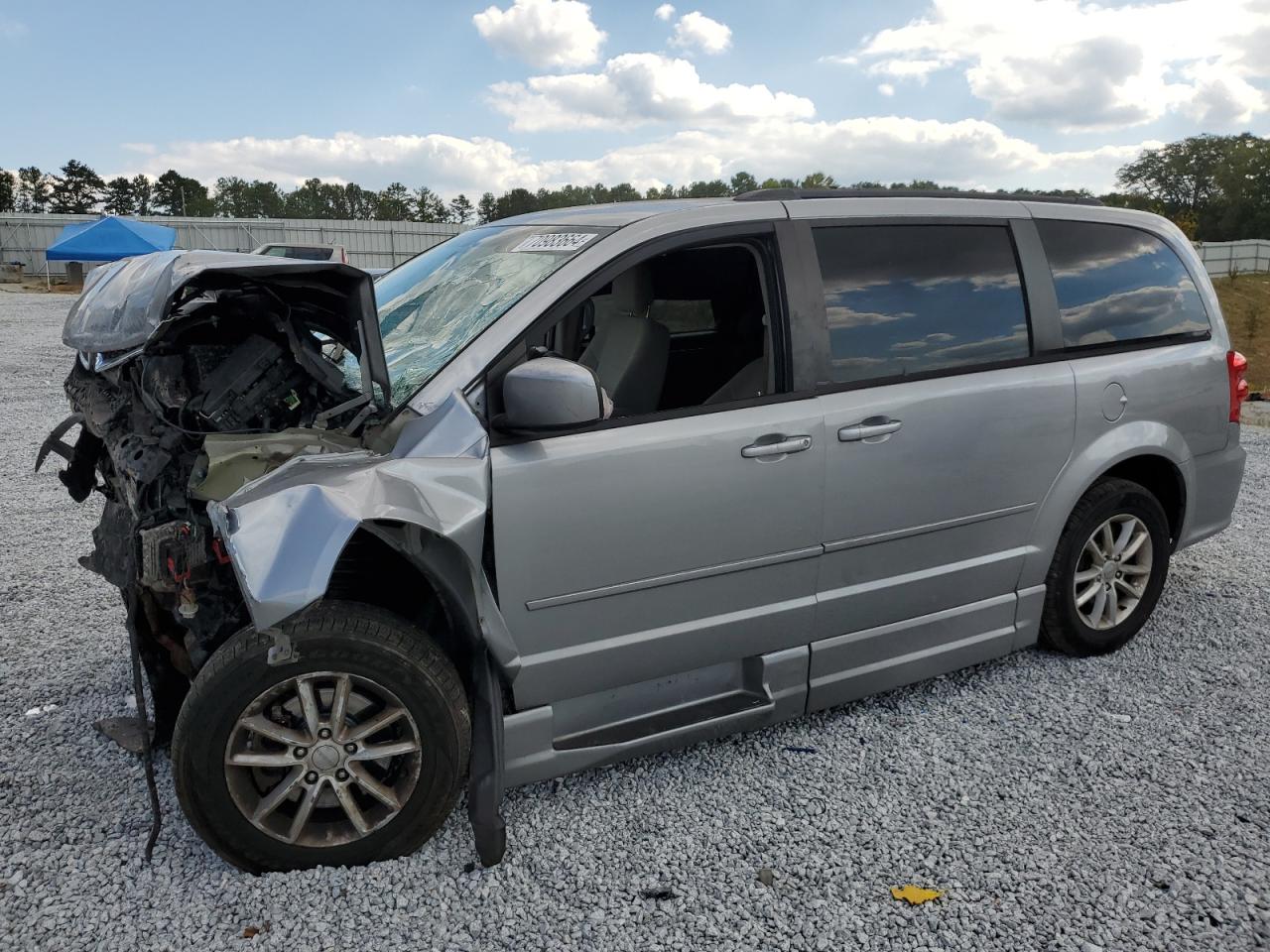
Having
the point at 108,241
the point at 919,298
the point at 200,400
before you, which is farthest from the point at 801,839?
the point at 108,241

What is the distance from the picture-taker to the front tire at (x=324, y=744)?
100 inches

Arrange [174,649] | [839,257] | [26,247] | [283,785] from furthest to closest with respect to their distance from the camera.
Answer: [26,247], [839,257], [174,649], [283,785]

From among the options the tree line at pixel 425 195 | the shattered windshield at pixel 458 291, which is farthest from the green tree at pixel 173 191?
the shattered windshield at pixel 458 291

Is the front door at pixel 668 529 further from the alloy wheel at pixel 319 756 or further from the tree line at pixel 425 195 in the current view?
the tree line at pixel 425 195

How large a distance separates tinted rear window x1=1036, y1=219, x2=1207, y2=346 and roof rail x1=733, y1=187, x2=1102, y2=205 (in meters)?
0.15

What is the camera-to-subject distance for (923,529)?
135 inches

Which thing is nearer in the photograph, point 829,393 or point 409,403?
point 409,403

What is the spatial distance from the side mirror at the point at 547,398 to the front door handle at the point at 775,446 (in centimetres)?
60

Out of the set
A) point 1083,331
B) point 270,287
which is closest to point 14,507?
point 270,287

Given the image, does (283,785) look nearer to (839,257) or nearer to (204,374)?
(204,374)

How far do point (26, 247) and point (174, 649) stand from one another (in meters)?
47.1

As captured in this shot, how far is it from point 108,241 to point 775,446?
26062 mm

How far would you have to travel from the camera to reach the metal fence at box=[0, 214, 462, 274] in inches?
1545

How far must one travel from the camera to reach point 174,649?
3.06 m
